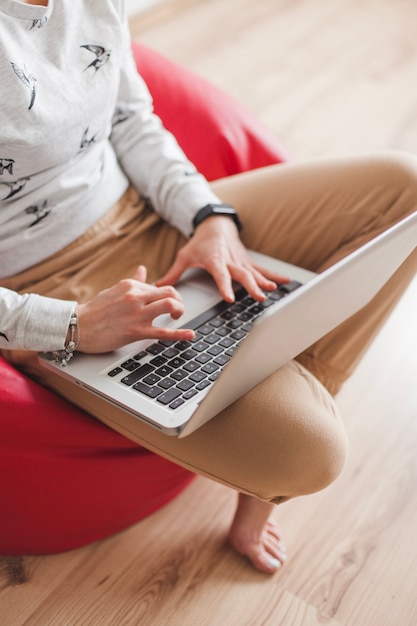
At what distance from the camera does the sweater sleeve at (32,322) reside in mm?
894

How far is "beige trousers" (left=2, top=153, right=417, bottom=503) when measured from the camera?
0.89m

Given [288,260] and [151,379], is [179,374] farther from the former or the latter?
[288,260]

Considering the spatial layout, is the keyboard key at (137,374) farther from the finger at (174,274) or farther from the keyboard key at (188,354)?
the finger at (174,274)

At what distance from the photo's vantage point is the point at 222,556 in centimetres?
113

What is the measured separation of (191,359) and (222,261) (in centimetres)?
18

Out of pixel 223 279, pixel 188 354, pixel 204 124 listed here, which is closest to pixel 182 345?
pixel 188 354

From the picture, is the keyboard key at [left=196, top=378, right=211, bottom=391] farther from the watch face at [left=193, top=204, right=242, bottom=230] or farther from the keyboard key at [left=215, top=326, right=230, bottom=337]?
the watch face at [left=193, top=204, right=242, bottom=230]

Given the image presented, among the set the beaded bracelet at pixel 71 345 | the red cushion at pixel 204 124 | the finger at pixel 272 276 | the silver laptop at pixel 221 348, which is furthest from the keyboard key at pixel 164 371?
the red cushion at pixel 204 124

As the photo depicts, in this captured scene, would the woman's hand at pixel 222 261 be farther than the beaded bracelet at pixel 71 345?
Yes

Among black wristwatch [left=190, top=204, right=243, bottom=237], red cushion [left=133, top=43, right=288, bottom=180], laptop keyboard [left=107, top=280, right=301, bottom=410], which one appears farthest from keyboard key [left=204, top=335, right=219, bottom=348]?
red cushion [left=133, top=43, right=288, bottom=180]

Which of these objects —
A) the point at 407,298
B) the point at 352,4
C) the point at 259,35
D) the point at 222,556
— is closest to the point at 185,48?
the point at 259,35

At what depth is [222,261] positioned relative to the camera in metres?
1.05

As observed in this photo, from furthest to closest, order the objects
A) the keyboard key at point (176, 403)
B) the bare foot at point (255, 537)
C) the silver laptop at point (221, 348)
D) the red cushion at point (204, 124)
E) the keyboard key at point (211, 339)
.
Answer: the red cushion at point (204, 124), the bare foot at point (255, 537), the keyboard key at point (211, 339), the keyboard key at point (176, 403), the silver laptop at point (221, 348)

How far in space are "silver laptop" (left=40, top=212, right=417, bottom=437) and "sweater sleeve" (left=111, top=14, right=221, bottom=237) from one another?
0.15 m
